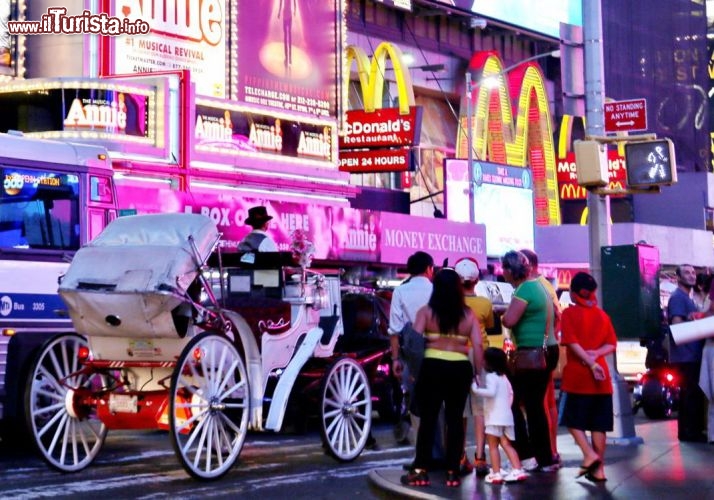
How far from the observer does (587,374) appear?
11.8 m

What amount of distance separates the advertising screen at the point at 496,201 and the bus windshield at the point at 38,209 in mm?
28507

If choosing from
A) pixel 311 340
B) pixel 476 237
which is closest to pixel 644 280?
pixel 311 340

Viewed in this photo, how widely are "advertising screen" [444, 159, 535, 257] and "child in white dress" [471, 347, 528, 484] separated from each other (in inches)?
1216

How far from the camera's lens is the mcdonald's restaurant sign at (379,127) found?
122 ft

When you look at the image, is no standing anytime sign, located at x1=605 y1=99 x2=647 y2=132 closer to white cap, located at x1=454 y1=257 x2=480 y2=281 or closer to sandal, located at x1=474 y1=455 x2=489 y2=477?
white cap, located at x1=454 y1=257 x2=480 y2=281

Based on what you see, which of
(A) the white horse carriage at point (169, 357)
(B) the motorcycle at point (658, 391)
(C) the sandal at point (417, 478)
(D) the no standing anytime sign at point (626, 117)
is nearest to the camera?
(C) the sandal at point (417, 478)

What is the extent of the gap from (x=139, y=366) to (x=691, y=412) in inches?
267

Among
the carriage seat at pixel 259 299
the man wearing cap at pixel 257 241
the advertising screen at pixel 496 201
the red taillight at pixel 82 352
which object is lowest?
the red taillight at pixel 82 352

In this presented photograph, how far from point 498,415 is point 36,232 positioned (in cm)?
536

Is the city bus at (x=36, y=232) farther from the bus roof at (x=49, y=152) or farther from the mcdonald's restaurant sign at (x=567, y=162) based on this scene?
the mcdonald's restaurant sign at (x=567, y=162)

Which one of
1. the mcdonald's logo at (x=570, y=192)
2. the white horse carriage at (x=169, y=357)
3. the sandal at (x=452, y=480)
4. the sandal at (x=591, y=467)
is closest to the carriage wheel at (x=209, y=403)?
the white horse carriage at (x=169, y=357)

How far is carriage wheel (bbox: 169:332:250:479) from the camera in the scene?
38.7ft

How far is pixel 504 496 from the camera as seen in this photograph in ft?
35.5

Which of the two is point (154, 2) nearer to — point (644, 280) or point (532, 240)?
point (644, 280)
